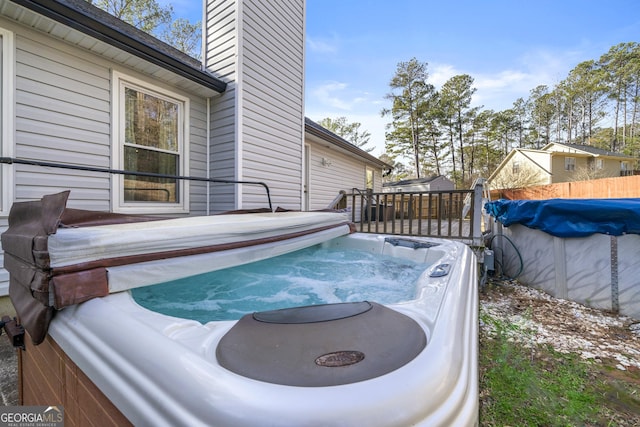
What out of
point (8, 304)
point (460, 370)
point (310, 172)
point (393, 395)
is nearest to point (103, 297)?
point (393, 395)

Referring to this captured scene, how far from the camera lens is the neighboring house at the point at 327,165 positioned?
6613 mm

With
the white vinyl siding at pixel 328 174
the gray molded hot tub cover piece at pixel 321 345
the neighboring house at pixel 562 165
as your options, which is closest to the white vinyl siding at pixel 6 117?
the gray molded hot tub cover piece at pixel 321 345

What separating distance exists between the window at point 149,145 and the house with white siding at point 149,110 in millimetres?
13

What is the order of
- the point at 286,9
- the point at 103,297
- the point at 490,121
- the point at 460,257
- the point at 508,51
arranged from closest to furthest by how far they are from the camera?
the point at 103,297
the point at 460,257
the point at 286,9
the point at 508,51
the point at 490,121

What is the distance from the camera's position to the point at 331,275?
245 centimetres

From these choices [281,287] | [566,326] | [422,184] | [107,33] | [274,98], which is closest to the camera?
[281,287]

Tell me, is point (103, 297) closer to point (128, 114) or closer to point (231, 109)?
point (128, 114)

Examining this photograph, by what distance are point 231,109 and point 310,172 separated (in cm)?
313

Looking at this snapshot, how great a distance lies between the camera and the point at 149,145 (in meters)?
3.43

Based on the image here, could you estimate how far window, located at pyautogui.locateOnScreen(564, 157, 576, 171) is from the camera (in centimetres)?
1705

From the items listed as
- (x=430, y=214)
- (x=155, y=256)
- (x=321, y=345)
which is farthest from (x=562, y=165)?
(x=155, y=256)

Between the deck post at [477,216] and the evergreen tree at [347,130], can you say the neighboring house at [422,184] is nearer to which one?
the evergreen tree at [347,130]

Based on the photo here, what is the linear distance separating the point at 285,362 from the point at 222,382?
174 mm

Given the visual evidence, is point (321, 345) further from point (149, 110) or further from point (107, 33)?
point (149, 110)
